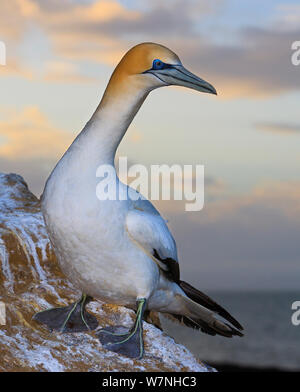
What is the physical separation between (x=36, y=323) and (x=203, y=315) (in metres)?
1.87

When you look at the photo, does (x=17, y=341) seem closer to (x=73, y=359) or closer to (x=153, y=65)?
(x=73, y=359)

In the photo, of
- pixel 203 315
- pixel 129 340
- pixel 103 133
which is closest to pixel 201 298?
pixel 203 315

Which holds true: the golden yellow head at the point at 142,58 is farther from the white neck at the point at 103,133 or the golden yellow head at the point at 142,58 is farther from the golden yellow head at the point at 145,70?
the white neck at the point at 103,133

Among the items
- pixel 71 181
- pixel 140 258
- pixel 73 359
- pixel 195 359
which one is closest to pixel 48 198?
pixel 71 181

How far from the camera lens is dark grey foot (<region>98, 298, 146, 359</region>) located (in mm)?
6849

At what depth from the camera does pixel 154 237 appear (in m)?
6.93

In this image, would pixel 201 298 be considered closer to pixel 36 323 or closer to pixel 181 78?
pixel 36 323

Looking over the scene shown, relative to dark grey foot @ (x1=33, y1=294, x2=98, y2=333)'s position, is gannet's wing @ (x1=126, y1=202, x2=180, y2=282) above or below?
above

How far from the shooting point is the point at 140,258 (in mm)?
6820

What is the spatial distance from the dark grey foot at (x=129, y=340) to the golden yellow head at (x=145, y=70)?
2.12 m

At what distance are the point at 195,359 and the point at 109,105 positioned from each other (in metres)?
2.78

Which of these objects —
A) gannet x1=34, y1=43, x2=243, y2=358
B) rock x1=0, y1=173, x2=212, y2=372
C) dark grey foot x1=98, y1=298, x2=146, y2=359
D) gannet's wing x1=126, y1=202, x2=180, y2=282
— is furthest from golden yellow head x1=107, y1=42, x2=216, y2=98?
rock x1=0, y1=173, x2=212, y2=372

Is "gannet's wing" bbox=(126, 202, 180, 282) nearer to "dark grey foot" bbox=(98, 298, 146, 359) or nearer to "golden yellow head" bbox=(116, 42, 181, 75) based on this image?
"dark grey foot" bbox=(98, 298, 146, 359)

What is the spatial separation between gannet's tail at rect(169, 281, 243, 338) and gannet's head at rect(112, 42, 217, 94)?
7.23 feet
